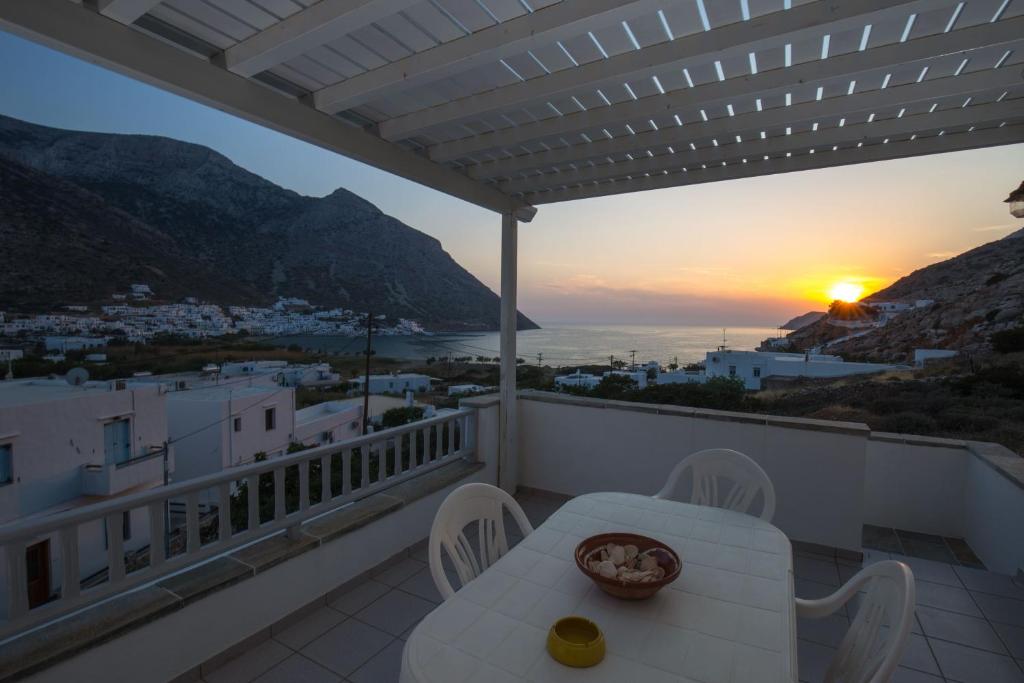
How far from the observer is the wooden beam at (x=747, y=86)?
163 centimetres

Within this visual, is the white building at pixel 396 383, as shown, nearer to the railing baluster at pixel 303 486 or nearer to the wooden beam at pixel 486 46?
the railing baluster at pixel 303 486

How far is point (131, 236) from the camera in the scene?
279 cm

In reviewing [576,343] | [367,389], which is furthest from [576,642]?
[576,343]

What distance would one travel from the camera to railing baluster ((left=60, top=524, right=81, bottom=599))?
1632 millimetres

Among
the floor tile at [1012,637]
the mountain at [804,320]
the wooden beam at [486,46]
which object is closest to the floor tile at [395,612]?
the wooden beam at [486,46]

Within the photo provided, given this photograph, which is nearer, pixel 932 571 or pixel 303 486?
pixel 303 486

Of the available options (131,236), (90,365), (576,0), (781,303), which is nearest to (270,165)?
(131,236)

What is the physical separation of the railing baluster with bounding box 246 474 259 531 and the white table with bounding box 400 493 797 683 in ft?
4.35

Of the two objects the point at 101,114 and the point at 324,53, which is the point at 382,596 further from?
the point at 101,114

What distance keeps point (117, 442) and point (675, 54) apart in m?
3.09

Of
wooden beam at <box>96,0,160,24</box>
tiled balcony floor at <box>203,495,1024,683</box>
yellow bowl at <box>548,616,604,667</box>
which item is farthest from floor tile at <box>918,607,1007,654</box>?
wooden beam at <box>96,0,160,24</box>

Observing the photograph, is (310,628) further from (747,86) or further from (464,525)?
(747,86)

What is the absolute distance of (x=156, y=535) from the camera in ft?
6.09

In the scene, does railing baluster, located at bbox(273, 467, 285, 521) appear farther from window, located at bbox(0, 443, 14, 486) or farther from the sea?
the sea
